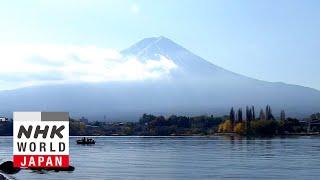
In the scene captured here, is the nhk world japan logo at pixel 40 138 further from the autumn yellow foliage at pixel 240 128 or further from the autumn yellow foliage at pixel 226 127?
the autumn yellow foliage at pixel 226 127

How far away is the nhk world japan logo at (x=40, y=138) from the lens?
5027 millimetres

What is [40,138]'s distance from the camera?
17.0 ft

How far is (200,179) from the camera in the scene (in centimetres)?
3659

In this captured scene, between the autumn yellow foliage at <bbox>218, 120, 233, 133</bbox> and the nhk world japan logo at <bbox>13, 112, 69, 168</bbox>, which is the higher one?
the autumn yellow foliage at <bbox>218, 120, 233, 133</bbox>

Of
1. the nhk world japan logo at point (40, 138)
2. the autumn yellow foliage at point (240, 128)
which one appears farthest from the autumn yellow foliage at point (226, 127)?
the nhk world japan logo at point (40, 138)

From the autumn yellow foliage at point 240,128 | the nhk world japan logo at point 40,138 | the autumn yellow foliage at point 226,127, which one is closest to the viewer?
the nhk world japan logo at point 40,138

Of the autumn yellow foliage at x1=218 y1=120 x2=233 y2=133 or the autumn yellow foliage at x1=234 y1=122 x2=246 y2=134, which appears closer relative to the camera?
the autumn yellow foliage at x1=234 y1=122 x2=246 y2=134

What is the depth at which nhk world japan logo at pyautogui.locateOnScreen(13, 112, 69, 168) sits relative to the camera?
16.5ft

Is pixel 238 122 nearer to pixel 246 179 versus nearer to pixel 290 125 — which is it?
pixel 290 125

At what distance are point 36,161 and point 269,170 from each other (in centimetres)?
4174

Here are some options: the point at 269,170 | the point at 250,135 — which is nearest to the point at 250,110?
the point at 250,135

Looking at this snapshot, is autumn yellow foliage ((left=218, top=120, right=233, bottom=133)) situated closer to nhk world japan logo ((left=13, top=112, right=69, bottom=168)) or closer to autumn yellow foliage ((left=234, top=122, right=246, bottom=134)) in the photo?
autumn yellow foliage ((left=234, top=122, right=246, bottom=134))

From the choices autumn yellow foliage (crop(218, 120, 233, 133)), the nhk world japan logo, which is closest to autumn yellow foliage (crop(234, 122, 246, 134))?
autumn yellow foliage (crop(218, 120, 233, 133))

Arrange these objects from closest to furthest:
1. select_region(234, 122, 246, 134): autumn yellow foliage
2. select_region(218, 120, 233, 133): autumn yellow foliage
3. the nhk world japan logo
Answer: the nhk world japan logo
select_region(234, 122, 246, 134): autumn yellow foliage
select_region(218, 120, 233, 133): autumn yellow foliage
